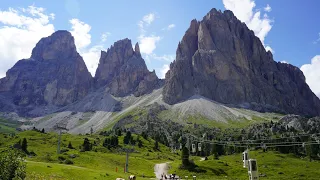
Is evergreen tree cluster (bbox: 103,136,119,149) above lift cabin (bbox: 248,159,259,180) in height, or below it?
above

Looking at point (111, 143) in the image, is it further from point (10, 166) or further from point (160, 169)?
point (10, 166)

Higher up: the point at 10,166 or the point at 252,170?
the point at 10,166

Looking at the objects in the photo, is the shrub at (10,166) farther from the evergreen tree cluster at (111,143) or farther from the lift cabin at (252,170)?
the evergreen tree cluster at (111,143)

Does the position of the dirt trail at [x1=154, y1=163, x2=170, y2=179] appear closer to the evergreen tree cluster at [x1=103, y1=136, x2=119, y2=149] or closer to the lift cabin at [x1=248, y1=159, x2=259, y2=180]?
the evergreen tree cluster at [x1=103, y1=136, x2=119, y2=149]

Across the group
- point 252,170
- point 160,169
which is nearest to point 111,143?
point 160,169

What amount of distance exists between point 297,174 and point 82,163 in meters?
67.1

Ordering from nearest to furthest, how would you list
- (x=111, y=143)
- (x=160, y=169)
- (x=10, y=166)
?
(x=10, y=166) → (x=160, y=169) → (x=111, y=143)

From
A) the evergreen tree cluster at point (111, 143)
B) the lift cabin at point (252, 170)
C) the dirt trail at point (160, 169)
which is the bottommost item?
the dirt trail at point (160, 169)

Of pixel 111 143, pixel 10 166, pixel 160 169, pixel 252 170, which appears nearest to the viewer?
pixel 10 166

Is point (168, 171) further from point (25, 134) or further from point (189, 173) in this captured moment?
point (25, 134)

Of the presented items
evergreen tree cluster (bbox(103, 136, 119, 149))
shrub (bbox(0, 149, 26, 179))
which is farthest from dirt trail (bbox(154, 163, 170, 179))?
shrub (bbox(0, 149, 26, 179))

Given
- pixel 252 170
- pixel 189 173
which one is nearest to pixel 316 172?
pixel 189 173

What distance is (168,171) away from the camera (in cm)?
10175

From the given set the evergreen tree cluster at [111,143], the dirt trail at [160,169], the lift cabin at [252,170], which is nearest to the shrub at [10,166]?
the lift cabin at [252,170]
